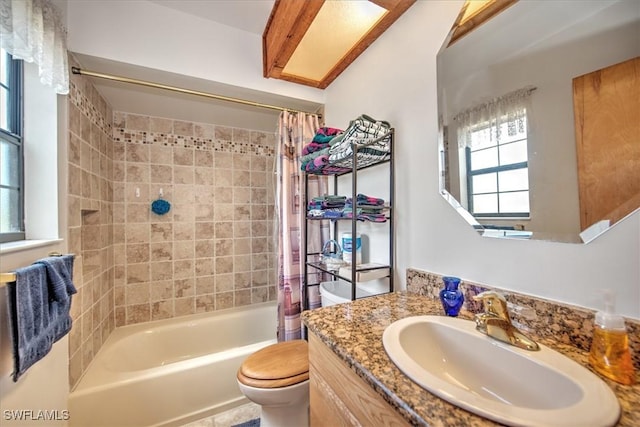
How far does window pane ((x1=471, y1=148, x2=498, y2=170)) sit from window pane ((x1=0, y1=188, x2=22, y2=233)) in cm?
193

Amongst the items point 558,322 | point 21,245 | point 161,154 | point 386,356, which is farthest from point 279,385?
point 161,154

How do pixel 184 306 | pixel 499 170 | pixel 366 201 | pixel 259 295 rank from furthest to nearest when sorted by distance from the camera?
pixel 259 295
pixel 184 306
pixel 366 201
pixel 499 170

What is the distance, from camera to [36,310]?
90 cm

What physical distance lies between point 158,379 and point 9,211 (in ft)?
3.62

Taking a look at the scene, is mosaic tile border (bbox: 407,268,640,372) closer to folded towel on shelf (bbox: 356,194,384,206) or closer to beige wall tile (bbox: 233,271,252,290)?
folded towel on shelf (bbox: 356,194,384,206)

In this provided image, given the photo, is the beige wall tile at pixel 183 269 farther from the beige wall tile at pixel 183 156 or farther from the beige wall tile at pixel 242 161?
the beige wall tile at pixel 242 161

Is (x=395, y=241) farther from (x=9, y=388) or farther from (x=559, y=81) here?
(x=9, y=388)

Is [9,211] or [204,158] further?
[204,158]

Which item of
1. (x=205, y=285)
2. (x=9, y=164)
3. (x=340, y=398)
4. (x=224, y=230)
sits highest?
(x=9, y=164)

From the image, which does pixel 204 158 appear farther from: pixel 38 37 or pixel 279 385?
pixel 279 385

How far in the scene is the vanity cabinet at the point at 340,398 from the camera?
537mm

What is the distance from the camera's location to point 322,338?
733 millimetres

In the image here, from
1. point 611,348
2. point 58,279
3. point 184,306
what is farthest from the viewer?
point 184,306

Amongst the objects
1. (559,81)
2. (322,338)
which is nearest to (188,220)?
(322,338)
